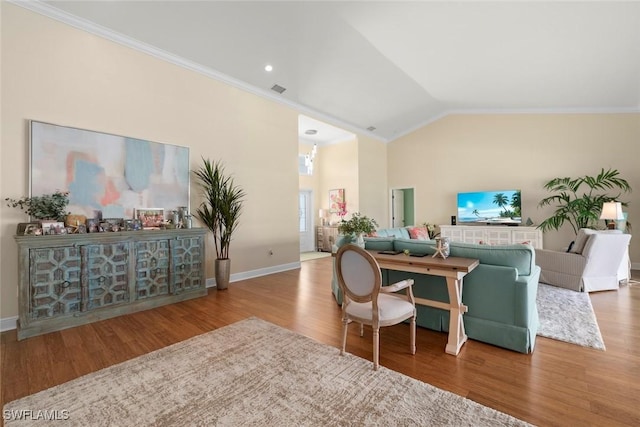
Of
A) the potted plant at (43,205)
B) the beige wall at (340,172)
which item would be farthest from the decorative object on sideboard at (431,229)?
the potted plant at (43,205)

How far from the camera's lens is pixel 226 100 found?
4840 millimetres

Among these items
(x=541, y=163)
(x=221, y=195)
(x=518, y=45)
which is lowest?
(x=221, y=195)

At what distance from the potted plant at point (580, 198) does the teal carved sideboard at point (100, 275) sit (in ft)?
24.2

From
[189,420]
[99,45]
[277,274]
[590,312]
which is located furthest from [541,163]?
[99,45]

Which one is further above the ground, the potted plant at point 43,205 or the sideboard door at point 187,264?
the potted plant at point 43,205

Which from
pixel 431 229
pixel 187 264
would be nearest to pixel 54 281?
pixel 187 264

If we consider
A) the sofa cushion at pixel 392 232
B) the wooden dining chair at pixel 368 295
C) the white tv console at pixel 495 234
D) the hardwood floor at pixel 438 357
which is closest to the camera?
the hardwood floor at pixel 438 357

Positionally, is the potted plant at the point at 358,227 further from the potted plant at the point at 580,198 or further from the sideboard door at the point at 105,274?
the potted plant at the point at 580,198

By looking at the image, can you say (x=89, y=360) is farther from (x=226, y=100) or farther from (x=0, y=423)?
(x=226, y=100)

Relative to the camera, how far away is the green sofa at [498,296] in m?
2.40

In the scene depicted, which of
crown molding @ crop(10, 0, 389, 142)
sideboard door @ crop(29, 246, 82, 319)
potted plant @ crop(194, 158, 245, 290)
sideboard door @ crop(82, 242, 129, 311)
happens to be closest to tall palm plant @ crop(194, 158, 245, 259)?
potted plant @ crop(194, 158, 245, 290)

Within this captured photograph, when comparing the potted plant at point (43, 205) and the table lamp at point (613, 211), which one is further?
the table lamp at point (613, 211)

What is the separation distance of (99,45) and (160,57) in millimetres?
722

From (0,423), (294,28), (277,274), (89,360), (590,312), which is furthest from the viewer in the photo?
(277,274)
